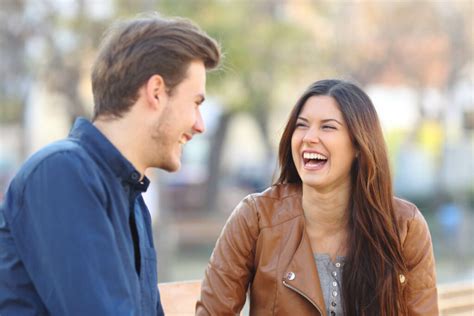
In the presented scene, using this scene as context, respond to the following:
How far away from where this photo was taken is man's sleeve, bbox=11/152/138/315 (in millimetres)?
2143

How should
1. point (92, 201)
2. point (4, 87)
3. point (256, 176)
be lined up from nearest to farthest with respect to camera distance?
1. point (92, 201)
2. point (4, 87)
3. point (256, 176)

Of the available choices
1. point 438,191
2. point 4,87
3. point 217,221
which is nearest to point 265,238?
point 4,87

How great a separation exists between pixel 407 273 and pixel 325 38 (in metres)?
22.1

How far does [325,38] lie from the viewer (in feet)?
83.3

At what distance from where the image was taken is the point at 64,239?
2143 mm

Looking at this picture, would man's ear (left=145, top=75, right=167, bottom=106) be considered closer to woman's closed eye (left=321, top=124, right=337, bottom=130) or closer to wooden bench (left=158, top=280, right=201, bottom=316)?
woman's closed eye (left=321, top=124, right=337, bottom=130)

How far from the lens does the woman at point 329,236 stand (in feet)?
11.6

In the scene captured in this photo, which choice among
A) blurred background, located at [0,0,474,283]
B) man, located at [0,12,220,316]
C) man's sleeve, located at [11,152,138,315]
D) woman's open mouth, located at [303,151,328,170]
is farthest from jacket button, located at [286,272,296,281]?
blurred background, located at [0,0,474,283]

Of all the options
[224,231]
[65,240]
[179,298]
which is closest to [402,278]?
[224,231]

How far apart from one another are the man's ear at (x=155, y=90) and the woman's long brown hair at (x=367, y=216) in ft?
4.31

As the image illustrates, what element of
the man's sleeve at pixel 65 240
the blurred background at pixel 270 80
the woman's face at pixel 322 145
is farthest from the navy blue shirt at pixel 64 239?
the blurred background at pixel 270 80

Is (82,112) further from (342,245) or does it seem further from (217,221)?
(342,245)

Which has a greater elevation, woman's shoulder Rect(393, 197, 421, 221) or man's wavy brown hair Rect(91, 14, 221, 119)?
man's wavy brown hair Rect(91, 14, 221, 119)

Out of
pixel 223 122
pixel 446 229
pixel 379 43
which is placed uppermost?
pixel 379 43
